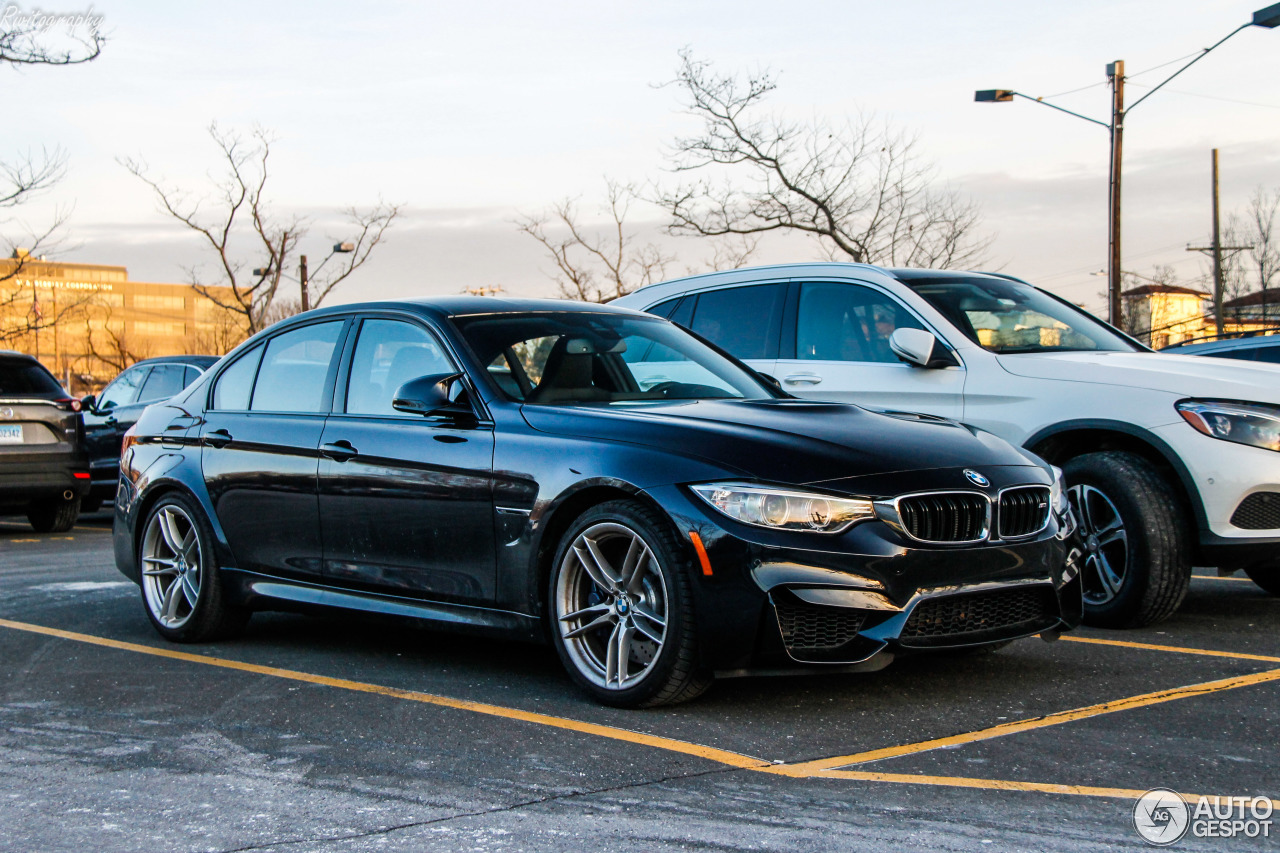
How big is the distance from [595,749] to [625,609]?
628mm

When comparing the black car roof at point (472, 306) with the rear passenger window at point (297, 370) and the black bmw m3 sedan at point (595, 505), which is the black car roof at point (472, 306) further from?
the rear passenger window at point (297, 370)

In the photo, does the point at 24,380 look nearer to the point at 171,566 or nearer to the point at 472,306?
the point at 171,566

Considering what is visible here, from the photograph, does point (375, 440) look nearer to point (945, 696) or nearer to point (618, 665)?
point (618, 665)

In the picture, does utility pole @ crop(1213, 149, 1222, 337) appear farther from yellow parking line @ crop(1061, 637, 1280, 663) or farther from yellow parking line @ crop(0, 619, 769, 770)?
yellow parking line @ crop(0, 619, 769, 770)

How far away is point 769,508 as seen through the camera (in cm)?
454

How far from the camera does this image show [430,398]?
5.29 metres

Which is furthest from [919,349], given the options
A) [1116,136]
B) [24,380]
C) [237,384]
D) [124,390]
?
[1116,136]

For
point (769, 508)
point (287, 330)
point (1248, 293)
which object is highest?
point (1248, 293)

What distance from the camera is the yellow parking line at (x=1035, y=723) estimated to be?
4.11 m

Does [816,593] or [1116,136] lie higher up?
[1116,136]

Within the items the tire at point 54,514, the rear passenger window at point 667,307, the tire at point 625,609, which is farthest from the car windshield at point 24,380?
the tire at point 625,609

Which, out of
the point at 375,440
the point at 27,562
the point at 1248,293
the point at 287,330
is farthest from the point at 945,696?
the point at 1248,293

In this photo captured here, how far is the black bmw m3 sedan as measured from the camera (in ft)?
14.9

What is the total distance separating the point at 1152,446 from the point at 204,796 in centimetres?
454
